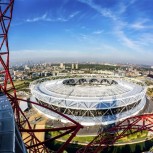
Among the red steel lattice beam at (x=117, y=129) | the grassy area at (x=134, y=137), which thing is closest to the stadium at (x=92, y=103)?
the grassy area at (x=134, y=137)

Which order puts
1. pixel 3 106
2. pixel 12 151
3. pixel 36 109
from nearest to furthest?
pixel 12 151
pixel 3 106
pixel 36 109

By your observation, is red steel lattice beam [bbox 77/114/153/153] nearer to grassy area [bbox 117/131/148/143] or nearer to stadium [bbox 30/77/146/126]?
grassy area [bbox 117/131/148/143]

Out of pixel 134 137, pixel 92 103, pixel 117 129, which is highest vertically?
pixel 117 129

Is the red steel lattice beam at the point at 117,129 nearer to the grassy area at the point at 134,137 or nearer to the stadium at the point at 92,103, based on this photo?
the grassy area at the point at 134,137

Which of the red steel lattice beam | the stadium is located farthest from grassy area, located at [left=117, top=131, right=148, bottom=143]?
the stadium

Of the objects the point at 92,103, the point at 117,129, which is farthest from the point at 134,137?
the point at 117,129

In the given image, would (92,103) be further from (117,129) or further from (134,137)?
(117,129)

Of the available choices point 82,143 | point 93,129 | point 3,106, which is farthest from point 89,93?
point 3,106

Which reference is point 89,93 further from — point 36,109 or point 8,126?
point 8,126

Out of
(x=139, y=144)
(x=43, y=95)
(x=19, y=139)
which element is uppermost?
(x=19, y=139)

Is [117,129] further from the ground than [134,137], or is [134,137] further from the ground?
[117,129]

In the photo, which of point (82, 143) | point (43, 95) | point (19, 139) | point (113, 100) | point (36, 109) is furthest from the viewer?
point (36, 109)
